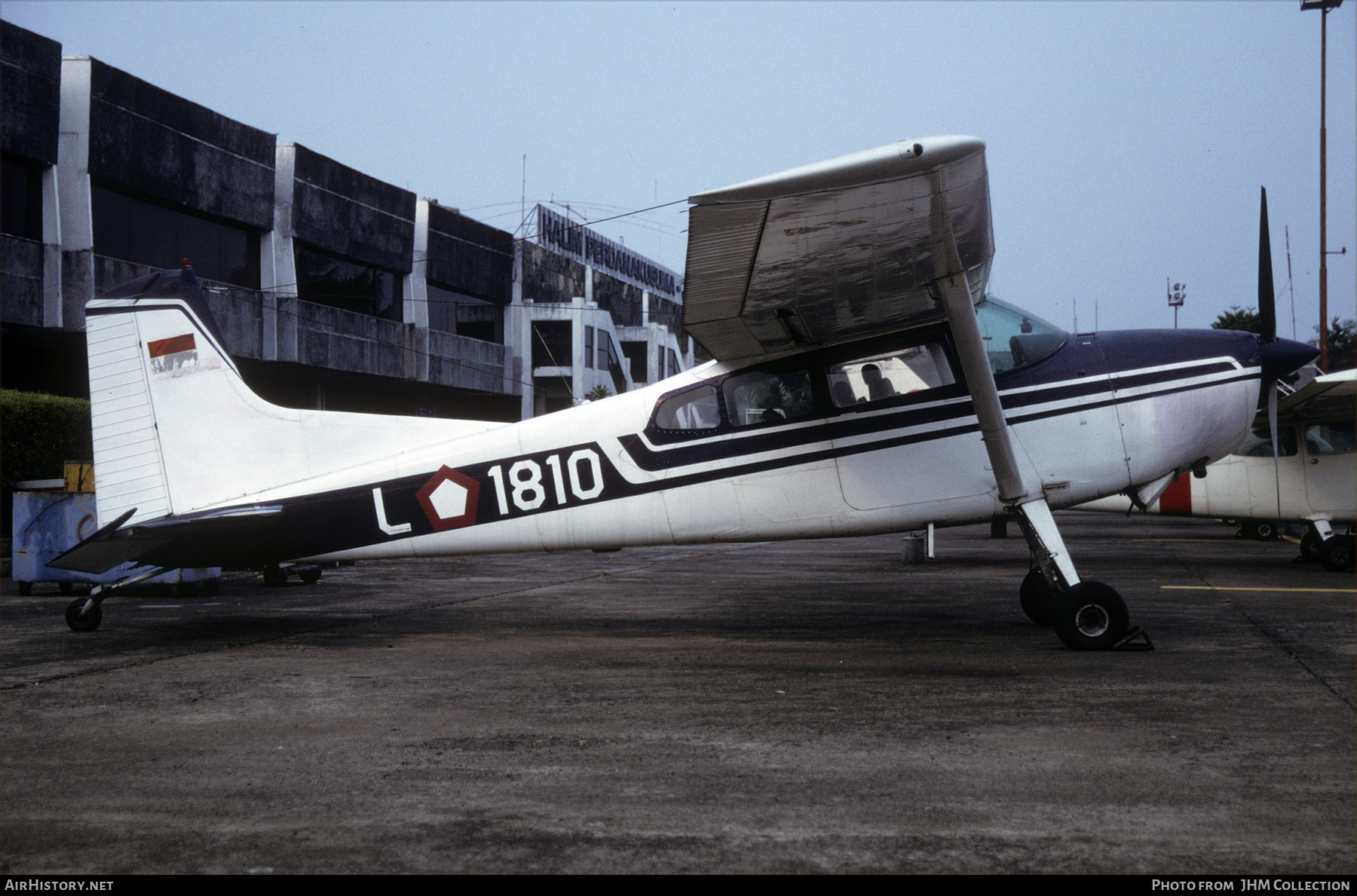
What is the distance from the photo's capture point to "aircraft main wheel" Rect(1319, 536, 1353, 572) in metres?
13.3

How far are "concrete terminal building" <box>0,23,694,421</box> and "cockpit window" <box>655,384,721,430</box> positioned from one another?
59cm

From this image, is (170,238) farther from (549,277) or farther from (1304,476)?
(1304,476)

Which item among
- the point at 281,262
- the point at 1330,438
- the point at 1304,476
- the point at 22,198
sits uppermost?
the point at 281,262

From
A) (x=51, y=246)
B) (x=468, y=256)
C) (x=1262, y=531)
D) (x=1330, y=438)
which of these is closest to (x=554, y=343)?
(x=468, y=256)

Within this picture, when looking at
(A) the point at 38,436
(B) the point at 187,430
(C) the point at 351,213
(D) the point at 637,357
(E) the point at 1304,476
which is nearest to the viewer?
(B) the point at 187,430

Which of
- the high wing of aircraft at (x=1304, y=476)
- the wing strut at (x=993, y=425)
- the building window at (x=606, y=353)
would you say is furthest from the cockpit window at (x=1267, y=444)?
the building window at (x=606, y=353)

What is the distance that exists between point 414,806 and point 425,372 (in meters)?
33.2

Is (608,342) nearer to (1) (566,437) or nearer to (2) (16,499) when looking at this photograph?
(2) (16,499)

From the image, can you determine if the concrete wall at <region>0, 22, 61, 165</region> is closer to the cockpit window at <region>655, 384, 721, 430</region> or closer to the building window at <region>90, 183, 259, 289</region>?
the building window at <region>90, 183, 259, 289</region>

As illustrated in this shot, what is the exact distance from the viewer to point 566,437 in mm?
7930

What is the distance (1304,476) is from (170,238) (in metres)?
24.3

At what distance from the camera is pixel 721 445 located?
7.79 meters

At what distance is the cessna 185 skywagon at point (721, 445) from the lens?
750cm

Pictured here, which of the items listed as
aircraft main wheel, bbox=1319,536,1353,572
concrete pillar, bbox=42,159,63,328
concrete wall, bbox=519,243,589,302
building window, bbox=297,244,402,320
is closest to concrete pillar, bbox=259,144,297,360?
building window, bbox=297,244,402,320
